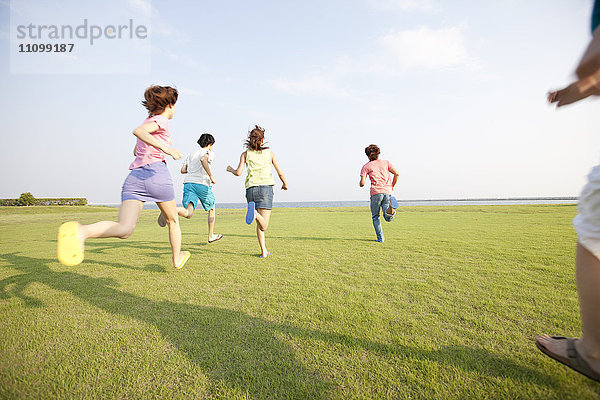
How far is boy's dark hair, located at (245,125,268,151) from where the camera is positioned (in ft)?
15.3

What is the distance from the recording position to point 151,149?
10.2 ft

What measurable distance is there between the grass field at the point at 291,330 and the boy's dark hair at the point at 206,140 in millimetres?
2941

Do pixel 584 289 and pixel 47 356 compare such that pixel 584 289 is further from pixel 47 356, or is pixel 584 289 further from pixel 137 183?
pixel 137 183

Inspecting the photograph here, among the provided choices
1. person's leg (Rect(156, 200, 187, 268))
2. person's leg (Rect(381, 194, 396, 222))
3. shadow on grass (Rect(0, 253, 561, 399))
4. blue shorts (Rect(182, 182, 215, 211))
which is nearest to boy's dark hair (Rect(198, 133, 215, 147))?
blue shorts (Rect(182, 182, 215, 211))

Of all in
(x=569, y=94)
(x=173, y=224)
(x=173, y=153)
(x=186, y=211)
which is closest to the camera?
(x=569, y=94)

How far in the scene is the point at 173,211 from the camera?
141 inches

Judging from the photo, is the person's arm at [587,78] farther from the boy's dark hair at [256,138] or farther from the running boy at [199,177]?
the running boy at [199,177]

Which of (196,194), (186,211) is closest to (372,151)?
(196,194)

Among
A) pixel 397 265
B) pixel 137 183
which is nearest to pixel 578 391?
pixel 397 265

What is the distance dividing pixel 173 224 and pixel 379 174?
195 inches

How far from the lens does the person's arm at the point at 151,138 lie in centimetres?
286

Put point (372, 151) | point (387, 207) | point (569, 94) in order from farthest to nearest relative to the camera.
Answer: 1. point (372, 151)
2. point (387, 207)
3. point (569, 94)

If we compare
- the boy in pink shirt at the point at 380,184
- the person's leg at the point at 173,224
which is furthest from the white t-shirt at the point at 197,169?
the boy in pink shirt at the point at 380,184

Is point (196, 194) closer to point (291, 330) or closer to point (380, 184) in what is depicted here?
point (291, 330)
